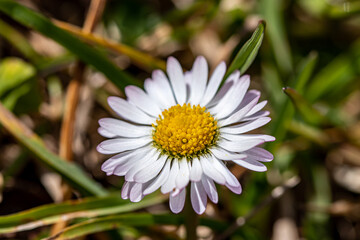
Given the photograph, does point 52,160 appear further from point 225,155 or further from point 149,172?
point 225,155

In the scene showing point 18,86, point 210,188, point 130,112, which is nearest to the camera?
point 210,188

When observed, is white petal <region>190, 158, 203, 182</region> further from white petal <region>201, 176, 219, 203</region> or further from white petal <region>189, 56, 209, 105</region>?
white petal <region>189, 56, 209, 105</region>

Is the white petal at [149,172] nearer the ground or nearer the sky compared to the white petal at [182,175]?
nearer the sky

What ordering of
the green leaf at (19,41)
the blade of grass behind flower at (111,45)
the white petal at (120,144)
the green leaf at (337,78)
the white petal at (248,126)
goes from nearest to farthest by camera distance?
the white petal at (248,126), the white petal at (120,144), the blade of grass behind flower at (111,45), the green leaf at (337,78), the green leaf at (19,41)

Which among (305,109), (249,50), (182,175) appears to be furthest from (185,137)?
(305,109)

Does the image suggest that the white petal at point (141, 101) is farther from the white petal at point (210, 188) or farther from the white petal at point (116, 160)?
the white petal at point (210, 188)

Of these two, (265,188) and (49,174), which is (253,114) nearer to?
(265,188)

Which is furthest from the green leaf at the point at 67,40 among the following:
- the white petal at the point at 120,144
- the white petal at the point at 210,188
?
the white petal at the point at 210,188
